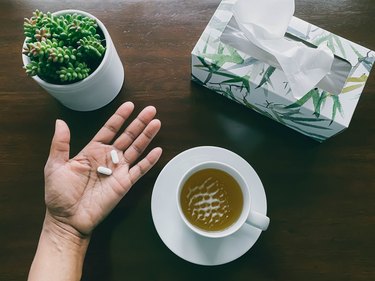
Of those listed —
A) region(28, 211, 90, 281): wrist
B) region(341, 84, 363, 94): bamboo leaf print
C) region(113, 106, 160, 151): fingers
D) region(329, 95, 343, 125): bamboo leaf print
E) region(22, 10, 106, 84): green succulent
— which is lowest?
region(28, 211, 90, 281): wrist

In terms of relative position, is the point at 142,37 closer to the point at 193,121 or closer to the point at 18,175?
the point at 193,121

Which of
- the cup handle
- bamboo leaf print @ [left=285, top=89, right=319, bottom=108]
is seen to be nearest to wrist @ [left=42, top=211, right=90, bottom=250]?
the cup handle

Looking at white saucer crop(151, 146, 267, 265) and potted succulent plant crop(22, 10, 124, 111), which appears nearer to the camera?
potted succulent plant crop(22, 10, 124, 111)

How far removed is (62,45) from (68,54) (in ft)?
0.10

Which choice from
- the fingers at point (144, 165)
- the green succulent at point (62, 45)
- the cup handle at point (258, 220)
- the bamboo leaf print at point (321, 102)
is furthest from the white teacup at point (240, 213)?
the green succulent at point (62, 45)

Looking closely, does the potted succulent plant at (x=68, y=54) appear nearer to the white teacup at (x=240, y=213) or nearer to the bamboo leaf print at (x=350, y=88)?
the white teacup at (x=240, y=213)

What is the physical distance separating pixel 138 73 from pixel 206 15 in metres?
0.24

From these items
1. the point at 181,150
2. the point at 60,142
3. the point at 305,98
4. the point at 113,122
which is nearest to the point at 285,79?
the point at 305,98

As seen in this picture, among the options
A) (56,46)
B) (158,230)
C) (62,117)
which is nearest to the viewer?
(56,46)

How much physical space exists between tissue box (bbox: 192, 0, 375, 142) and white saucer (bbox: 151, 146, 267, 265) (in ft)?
0.54

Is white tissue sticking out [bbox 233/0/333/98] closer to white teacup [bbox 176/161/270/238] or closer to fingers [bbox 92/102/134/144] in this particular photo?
white teacup [bbox 176/161/270/238]

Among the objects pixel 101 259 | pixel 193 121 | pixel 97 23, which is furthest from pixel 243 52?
pixel 101 259

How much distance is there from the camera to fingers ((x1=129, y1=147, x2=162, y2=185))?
0.92m

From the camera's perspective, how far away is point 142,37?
1.02 meters
